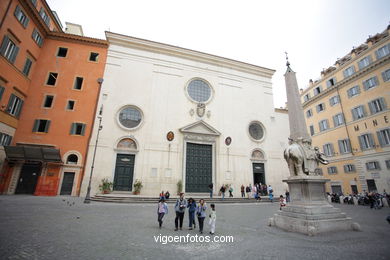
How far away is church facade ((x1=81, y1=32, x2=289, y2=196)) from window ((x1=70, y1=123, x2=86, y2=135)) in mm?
1112

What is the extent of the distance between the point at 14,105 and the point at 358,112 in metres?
35.3

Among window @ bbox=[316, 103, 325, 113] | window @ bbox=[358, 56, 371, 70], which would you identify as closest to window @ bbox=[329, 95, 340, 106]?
window @ bbox=[316, 103, 325, 113]

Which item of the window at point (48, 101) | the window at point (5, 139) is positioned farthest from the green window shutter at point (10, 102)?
the window at point (48, 101)

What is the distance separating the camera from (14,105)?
15.7 metres

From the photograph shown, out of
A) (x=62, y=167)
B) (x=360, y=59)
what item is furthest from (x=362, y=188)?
(x=62, y=167)

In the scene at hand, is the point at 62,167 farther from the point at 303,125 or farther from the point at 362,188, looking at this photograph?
the point at 362,188

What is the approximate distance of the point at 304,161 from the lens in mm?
7473

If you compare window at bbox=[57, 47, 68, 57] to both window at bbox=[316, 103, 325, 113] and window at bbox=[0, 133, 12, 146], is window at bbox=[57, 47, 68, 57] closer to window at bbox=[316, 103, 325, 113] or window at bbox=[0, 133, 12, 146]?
window at bbox=[0, 133, 12, 146]

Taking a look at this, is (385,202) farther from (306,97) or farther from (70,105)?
(70,105)

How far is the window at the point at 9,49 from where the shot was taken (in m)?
14.2

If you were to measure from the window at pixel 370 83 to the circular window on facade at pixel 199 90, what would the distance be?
59.6 ft

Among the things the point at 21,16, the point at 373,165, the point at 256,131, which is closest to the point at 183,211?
the point at 256,131

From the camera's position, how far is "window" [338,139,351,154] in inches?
909

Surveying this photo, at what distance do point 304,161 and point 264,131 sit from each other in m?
16.9
